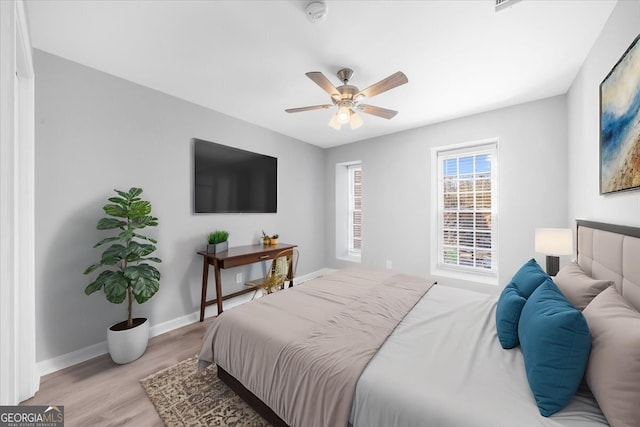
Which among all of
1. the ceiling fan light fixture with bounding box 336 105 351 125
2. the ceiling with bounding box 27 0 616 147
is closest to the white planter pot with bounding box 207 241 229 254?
the ceiling with bounding box 27 0 616 147

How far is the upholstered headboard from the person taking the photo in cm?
120

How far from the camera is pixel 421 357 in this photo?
1247 millimetres

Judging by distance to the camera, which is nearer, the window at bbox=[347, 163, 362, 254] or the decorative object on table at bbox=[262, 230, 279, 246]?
the decorative object on table at bbox=[262, 230, 279, 246]

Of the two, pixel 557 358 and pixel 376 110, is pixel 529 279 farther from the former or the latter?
pixel 376 110

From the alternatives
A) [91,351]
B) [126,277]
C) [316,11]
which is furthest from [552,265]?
[91,351]

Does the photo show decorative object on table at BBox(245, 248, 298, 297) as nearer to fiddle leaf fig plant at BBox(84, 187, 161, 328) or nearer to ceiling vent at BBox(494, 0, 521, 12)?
fiddle leaf fig plant at BBox(84, 187, 161, 328)

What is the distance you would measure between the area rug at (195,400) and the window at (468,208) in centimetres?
327

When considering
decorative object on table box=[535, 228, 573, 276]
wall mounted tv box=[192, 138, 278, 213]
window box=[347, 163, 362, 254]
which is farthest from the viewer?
window box=[347, 163, 362, 254]

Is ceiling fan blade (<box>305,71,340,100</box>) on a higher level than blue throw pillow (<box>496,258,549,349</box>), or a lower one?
higher

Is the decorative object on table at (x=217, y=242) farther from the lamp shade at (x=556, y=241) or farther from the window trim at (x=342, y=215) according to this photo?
the lamp shade at (x=556, y=241)

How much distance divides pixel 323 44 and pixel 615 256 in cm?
232

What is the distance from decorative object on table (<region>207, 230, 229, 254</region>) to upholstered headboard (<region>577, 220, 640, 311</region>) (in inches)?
129

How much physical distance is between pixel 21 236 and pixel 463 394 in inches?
110

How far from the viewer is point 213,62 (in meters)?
2.16
